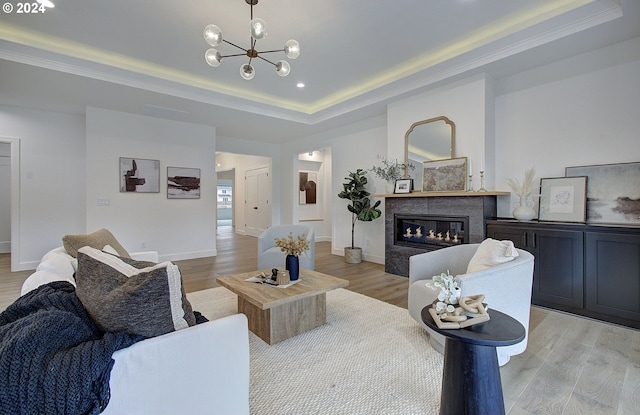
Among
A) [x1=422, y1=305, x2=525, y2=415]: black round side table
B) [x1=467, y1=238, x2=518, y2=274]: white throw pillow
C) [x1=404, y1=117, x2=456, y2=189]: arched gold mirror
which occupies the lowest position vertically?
[x1=422, y1=305, x2=525, y2=415]: black round side table

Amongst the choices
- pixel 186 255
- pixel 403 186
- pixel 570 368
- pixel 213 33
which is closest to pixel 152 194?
pixel 186 255

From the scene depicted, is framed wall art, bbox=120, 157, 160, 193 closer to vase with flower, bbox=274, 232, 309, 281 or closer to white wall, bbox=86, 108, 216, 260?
white wall, bbox=86, 108, 216, 260

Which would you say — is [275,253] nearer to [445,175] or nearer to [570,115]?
[445,175]

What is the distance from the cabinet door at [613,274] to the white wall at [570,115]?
36.1 inches

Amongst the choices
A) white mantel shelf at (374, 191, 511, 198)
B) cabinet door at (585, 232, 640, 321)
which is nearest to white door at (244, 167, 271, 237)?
white mantel shelf at (374, 191, 511, 198)

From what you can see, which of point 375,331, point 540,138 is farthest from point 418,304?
point 540,138

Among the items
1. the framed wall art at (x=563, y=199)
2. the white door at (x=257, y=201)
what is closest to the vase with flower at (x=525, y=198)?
the framed wall art at (x=563, y=199)

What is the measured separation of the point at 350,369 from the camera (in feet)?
6.68

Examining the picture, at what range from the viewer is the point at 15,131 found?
16.4 feet

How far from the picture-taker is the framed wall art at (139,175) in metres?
5.17

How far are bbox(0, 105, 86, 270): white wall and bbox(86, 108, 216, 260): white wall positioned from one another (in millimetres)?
1045

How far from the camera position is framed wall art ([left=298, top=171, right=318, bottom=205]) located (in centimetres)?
868

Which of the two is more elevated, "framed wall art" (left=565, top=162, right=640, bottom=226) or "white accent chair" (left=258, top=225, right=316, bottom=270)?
"framed wall art" (left=565, top=162, right=640, bottom=226)

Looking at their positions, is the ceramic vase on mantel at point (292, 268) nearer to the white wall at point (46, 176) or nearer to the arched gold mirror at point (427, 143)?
the arched gold mirror at point (427, 143)
